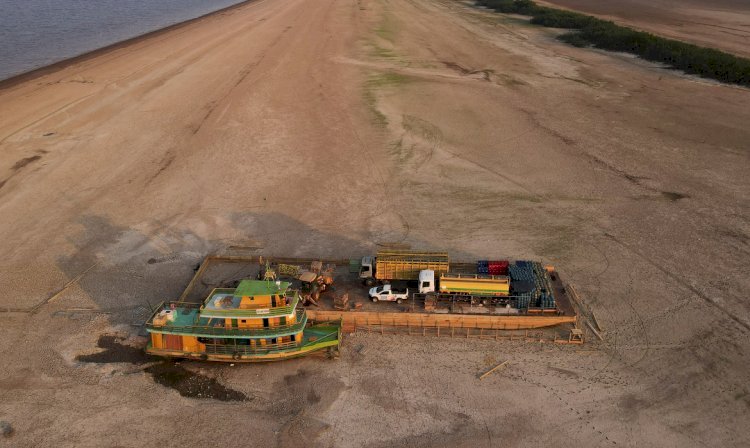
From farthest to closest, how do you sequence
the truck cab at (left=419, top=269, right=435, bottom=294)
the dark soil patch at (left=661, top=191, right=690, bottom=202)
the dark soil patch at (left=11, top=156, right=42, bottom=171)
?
1. the dark soil patch at (left=11, top=156, right=42, bottom=171)
2. the dark soil patch at (left=661, top=191, right=690, bottom=202)
3. the truck cab at (left=419, top=269, right=435, bottom=294)

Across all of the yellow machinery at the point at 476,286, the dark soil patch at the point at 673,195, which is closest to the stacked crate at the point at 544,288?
the yellow machinery at the point at 476,286

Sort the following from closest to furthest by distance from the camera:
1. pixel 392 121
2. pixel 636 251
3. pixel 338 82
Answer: pixel 636 251, pixel 392 121, pixel 338 82

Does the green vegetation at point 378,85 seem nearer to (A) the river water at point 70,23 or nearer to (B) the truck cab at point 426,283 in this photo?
(B) the truck cab at point 426,283

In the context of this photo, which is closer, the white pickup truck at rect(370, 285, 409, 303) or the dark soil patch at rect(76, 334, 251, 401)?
the dark soil patch at rect(76, 334, 251, 401)

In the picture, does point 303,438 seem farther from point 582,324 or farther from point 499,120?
point 499,120

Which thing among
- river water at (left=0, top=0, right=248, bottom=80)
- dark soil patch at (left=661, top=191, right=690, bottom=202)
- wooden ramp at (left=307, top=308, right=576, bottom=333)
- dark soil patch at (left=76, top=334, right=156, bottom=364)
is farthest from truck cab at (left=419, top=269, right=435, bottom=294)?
river water at (left=0, top=0, right=248, bottom=80)

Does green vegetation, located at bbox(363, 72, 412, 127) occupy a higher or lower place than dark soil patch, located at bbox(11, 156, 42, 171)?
higher

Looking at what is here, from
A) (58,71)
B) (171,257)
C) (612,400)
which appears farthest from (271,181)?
(58,71)

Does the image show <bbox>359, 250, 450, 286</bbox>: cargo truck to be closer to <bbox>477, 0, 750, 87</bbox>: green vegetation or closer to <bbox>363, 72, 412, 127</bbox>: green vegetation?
<bbox>363, 72, 412, 127</bbox>: green vegetation
